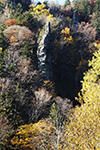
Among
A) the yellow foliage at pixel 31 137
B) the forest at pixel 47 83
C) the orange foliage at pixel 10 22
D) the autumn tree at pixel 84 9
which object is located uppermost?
the autumn tree at pixel 84 9

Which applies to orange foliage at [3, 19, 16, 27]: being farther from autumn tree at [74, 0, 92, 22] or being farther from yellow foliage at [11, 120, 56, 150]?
autumn tree at [74, 0, 92, 22]

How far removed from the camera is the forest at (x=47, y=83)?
18.7 ft

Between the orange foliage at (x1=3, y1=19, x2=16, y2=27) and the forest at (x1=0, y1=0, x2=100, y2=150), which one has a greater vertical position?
the orange foliage at (x1=3, y1=19, x2=16, y2=27)

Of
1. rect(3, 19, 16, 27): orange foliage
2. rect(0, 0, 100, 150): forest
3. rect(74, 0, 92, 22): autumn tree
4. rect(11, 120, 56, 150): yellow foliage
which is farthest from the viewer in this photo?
rect(74, 0, 92, 22): autumn tree

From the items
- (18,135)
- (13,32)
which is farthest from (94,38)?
(18,135)

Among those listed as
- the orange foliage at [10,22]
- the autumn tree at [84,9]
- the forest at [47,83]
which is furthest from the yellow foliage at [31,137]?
the autumn tree at [84,9]

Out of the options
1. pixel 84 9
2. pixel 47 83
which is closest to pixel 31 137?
pixel 47 83

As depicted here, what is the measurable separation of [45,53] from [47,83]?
6.10 meters

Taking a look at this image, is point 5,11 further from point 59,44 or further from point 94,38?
point 94,38

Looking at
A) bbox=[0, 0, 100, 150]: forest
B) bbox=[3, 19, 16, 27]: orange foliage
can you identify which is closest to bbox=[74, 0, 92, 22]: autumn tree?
bbox=[0, 0, 100, 150]: forest

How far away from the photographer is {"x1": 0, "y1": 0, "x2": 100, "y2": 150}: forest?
571cm

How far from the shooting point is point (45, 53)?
24141 millimetres

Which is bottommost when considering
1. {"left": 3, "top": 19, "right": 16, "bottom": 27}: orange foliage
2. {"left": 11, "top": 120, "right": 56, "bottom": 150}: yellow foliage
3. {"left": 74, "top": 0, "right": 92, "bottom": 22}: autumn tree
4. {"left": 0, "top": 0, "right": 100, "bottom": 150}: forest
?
{"left": 11, "top": 120, "right": 56, "bottom": 150}: yellow foliage

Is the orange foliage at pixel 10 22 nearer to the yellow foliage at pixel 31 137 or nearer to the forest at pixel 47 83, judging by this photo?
the forest at pixel 47 83
